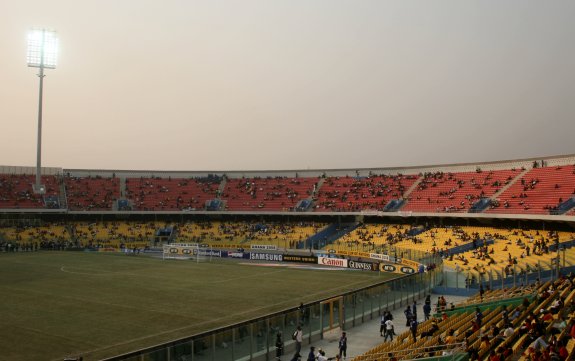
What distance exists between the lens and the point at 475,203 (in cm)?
6009

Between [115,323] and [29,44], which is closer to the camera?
[115,323]

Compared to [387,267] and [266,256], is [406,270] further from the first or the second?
[266,256]

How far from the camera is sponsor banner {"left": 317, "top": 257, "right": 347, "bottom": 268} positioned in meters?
54.8

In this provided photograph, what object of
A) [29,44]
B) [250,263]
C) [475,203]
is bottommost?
[250,263]

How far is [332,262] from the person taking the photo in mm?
56312

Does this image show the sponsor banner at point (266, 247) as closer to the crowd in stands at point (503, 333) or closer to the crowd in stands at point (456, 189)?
the crowd in stands at point (456, 189)

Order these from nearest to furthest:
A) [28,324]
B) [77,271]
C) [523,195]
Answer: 1. [28,324]
2. [77,271]
3. [523,195]

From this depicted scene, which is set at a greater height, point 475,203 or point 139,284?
point 475,203

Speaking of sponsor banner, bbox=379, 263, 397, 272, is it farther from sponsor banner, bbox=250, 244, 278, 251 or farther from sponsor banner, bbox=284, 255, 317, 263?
sponsor banner, bbox=250, 244, 278, 251

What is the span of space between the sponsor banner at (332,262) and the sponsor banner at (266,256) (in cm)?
512

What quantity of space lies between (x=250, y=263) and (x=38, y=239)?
3200 cm

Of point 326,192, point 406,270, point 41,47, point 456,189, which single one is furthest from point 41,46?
point 456,189

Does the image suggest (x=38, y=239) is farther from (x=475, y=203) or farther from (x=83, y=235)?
(x=475, y=203)

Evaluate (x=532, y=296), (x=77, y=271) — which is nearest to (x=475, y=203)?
(x=532, y=296)
